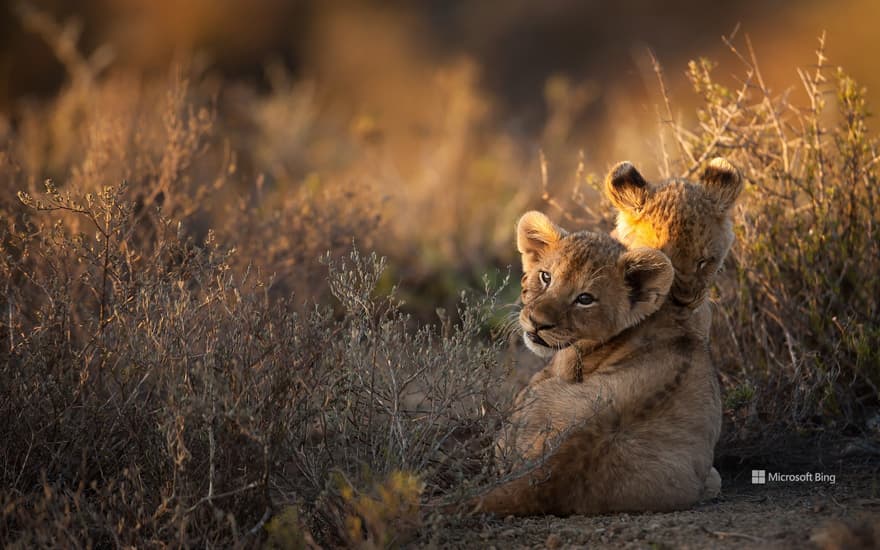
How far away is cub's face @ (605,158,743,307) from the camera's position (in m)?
4.59

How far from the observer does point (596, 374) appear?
14.5ft

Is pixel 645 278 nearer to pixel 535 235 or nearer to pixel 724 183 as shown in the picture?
pixel 535 235

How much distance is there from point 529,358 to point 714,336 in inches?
52.6

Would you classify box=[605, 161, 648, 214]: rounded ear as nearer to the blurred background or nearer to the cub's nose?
the cub's nose

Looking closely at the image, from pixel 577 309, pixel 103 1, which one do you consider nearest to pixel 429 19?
pixel 103 1

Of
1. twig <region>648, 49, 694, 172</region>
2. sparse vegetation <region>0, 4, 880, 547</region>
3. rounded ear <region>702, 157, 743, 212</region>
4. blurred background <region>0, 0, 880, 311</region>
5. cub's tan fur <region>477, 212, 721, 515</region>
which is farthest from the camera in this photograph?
blurred background <region>0, 0, 880, 311</region>

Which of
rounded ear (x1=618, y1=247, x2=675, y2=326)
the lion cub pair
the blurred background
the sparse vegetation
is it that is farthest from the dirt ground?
the blurred background

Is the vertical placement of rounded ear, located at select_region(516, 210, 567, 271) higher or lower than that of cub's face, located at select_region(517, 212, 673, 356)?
higher

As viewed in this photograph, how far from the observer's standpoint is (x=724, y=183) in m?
4.80

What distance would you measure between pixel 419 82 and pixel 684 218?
2146cm

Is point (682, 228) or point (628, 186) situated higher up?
point (628, 186)

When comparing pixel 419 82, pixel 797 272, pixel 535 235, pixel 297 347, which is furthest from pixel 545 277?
pixel 419 82

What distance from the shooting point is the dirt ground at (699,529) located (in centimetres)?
364

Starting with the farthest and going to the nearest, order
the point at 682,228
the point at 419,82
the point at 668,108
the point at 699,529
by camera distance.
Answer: the point at 419,82
the point at 668,108
the point at 682,228
the point at 699,529
